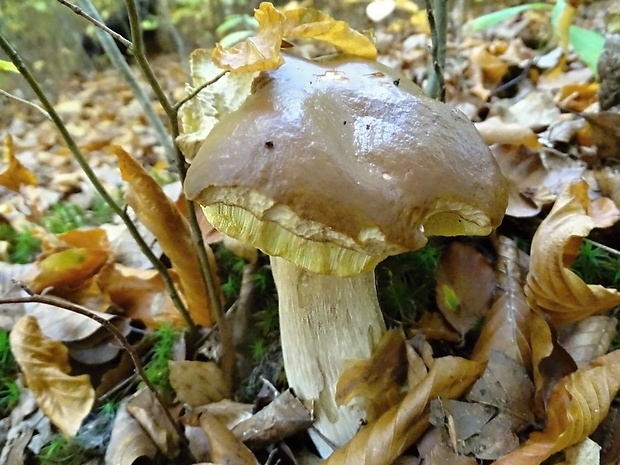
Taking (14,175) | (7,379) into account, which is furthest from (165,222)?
(14,175)

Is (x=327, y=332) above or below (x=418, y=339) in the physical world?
above

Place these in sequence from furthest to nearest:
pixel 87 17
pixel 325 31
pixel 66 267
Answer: pixel 66 267 → pixel 325 31 → pixel 87 17

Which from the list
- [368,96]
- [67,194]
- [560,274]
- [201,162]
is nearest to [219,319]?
[201,162]

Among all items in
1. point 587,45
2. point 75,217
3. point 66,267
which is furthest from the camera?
point 75,217

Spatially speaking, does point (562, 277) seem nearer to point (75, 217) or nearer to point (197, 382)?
point (197, 382)

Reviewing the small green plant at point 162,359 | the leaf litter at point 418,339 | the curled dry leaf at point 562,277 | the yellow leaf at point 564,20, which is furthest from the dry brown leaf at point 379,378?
the yellow leaf at point 564,20
